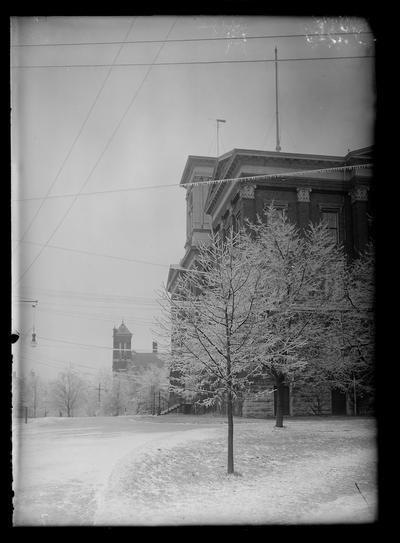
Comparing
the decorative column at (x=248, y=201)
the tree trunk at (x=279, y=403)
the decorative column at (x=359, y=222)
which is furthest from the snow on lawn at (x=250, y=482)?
the decorative column at (x=248, y=201)

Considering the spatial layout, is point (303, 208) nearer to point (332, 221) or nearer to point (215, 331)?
point (332, 221)

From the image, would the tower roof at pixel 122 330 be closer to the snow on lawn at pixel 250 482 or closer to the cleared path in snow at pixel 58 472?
the cleared path in snow at pixel 58 472

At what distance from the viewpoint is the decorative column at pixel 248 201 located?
58.1 feet

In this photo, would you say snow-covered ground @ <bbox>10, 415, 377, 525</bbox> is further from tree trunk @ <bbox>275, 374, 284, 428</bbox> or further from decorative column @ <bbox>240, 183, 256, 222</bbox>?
decorative column @ <bbox>240, 183, 256, 222</bbox>

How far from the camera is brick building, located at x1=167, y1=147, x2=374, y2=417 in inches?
441

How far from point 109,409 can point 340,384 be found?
1622 centimetres

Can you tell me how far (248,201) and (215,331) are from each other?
8.38m

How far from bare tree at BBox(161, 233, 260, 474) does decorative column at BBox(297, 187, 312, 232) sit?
16.9 feet

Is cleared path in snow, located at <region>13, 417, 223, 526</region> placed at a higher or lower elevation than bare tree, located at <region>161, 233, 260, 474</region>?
lower

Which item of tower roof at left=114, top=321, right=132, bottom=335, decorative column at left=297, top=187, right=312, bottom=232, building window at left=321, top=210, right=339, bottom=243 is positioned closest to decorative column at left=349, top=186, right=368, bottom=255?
building window at left=321, top=210, right=339, bottom=243

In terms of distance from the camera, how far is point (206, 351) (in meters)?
10.3

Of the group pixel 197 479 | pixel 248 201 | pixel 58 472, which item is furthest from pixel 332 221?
pixel 58 472
